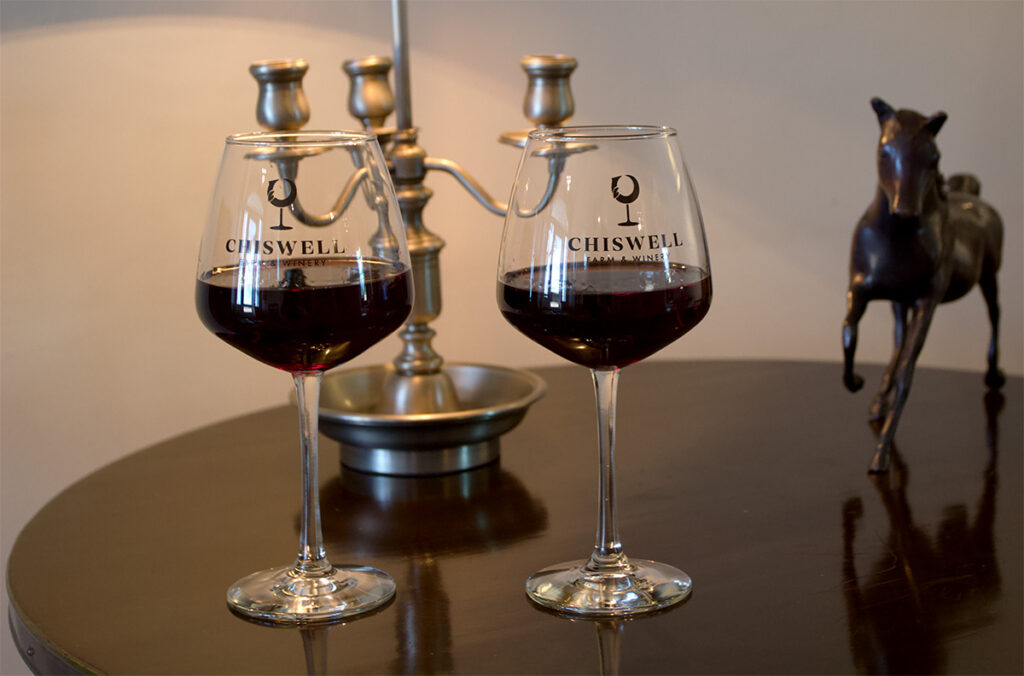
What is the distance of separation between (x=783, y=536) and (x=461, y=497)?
24cm

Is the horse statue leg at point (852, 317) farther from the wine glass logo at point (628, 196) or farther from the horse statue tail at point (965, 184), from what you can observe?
the wine glass logo at point (628, 196)

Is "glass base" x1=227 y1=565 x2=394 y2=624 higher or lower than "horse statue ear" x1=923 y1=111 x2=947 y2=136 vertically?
lower

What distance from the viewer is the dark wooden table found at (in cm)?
60

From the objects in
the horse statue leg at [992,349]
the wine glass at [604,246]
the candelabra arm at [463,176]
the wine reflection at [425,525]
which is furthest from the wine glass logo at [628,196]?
the horse statue leg at [992,349]

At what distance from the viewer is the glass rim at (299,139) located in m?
0.62

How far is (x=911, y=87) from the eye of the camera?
197cm

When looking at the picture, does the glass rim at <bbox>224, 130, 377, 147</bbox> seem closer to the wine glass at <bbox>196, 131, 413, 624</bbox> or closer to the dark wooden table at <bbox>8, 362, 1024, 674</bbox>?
the wine glass at <bbox>196, 131, 413, 624</bbox>

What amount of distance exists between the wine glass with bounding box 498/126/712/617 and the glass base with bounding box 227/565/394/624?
0.43 ft

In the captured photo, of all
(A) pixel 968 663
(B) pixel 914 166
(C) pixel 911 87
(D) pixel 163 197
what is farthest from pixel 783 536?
(C) pixel 911 87

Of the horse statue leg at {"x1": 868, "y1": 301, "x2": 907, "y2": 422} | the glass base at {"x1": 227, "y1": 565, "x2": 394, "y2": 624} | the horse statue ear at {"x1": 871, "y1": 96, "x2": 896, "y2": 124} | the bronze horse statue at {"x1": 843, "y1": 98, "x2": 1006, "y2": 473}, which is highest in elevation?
the horse statue ear at {"x1": 871, "y1": 96, "x2": 896, "y2": 124}

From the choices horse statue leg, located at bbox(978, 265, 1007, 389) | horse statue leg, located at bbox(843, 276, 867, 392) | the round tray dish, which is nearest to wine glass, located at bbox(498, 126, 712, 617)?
the round tray dish

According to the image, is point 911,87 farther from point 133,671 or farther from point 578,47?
point 133,671

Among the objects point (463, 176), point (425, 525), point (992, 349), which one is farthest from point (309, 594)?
point (992, 349)

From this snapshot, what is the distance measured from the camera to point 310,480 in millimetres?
659
